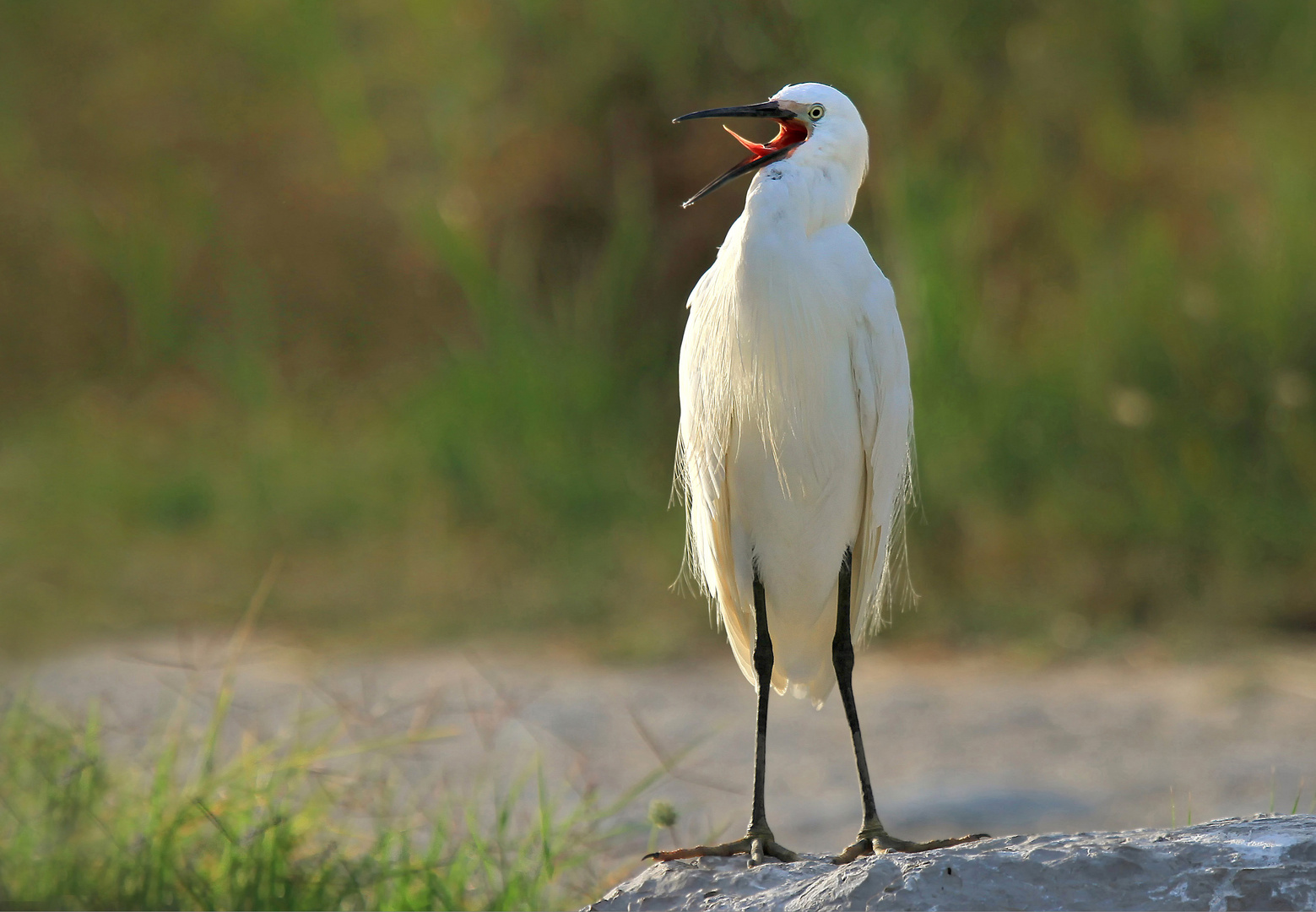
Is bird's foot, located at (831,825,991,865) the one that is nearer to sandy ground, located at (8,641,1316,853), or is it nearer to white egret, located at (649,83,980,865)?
white egret, located at (649,83,980,865)

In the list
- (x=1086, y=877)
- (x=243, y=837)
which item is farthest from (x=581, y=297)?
(x=1086, y=877)

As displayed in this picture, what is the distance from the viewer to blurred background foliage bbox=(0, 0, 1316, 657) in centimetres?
452

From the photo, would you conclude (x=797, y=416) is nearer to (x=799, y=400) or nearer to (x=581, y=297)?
(x=799, y=400)

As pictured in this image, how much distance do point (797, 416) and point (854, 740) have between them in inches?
17.8

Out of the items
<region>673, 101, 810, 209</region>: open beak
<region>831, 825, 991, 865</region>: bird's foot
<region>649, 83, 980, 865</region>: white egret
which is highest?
<region>673, 101, 810, 209</region>: open beak

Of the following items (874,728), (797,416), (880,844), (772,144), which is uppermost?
(772,144)

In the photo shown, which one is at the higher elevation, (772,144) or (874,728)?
(772,144)

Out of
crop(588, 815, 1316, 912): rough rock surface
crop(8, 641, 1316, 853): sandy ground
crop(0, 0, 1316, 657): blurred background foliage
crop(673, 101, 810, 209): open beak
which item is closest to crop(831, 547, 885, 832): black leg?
crop(588, 815, 1316, 912): rough rock surface

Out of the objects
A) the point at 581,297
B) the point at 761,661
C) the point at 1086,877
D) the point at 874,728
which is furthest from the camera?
the point at 581,297

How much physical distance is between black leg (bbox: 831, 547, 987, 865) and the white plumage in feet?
0.11

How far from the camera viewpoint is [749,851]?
5.50ft

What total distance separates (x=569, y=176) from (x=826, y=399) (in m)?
4.27

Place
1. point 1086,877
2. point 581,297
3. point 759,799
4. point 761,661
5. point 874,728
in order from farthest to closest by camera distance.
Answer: point 581,297 < point 874,728 < point 761,661 < point 759,799 < point 1086,877

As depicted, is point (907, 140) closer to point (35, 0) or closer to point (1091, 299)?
point (1091, 299)
